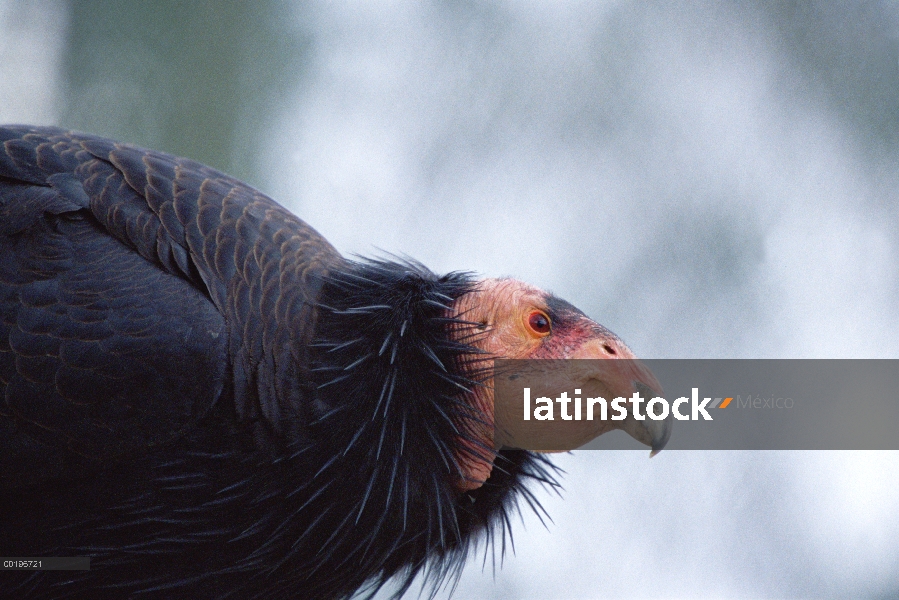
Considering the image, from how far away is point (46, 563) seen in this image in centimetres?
204

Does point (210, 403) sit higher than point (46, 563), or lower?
higher

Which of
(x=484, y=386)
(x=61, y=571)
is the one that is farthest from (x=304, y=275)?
(x=61, y=571)

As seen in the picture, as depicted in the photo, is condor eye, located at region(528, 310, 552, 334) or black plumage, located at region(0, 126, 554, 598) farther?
condor eye, located at region(528, 310, 552, 334)

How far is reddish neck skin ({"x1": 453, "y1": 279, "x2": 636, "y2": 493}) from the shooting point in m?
2.20

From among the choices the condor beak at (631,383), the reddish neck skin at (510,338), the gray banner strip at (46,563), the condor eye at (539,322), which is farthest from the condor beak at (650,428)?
the gray banner strip at (46,563)

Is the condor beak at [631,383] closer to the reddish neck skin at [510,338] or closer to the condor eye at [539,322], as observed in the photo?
the reddish neck skin at [510,338]

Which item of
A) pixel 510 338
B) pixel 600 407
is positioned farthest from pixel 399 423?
pixel 600 407

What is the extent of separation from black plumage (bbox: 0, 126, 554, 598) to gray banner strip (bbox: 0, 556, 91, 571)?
0.07ft

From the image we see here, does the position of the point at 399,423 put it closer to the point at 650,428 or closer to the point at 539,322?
the point at 539,322

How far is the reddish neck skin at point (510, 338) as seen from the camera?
2.20m

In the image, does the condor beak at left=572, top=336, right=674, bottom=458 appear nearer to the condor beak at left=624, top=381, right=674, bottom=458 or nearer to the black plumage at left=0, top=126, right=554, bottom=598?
the condor beak at left=624, top=381, right=674, bottom=458

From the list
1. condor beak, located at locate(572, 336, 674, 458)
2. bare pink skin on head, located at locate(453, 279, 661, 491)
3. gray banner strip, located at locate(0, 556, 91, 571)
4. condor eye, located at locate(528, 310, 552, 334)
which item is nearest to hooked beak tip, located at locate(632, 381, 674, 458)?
condor beak, located at locate(572, 336, 674, 458)

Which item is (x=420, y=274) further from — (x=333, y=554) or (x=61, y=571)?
(x=61, y=571)

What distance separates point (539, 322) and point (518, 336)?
0.07 meters
